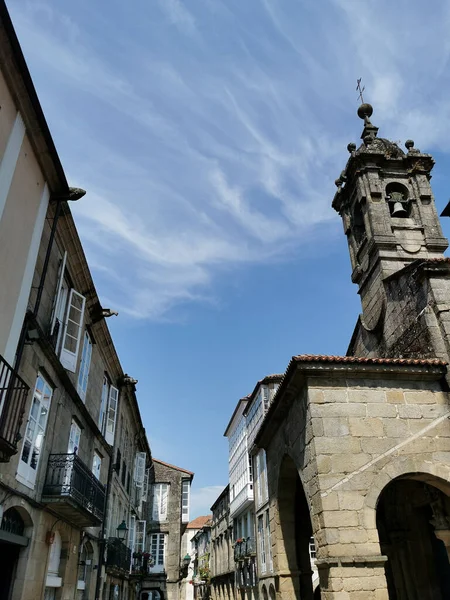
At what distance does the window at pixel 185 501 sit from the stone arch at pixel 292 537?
23500 millimetres

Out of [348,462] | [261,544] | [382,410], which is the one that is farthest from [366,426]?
[261,544]

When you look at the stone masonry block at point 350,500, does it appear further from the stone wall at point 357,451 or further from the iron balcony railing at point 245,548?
the iron balcony railing at point 245,548

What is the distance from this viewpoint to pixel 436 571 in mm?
9477

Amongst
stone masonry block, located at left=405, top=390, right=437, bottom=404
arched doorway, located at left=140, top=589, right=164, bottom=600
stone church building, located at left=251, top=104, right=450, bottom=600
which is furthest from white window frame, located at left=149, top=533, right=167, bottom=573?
stone masonry block, located at left=405, top=390, right=437, bottom=404

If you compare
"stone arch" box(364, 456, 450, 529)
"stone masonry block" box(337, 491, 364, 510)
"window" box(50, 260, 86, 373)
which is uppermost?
"window" box(50, 260, 86, 373)

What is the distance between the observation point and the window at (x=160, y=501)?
101 ft

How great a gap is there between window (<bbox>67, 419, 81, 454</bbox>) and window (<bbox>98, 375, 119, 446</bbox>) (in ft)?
8.55

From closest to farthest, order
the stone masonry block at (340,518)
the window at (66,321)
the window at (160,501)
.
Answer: the stone masonry block at (340,518) → the window at (66,321) → the window at (160,501)

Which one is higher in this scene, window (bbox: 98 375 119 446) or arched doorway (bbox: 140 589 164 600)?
window (bbox: 98 375 119 446)

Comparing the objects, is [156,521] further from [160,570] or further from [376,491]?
[376,491]

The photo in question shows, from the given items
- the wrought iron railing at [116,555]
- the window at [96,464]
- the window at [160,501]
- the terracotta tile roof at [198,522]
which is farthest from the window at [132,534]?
the terracotta tile roof at [198,522]

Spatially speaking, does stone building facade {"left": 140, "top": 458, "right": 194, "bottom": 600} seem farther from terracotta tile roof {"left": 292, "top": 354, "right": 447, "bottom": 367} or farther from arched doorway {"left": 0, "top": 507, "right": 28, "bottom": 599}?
terracotta tile roof {"left": 292, "top": 354, "right": 447, "bottom": 367}

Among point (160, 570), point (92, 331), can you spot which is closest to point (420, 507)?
point (92, 331)

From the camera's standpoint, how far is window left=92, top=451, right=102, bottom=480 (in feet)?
44.3
